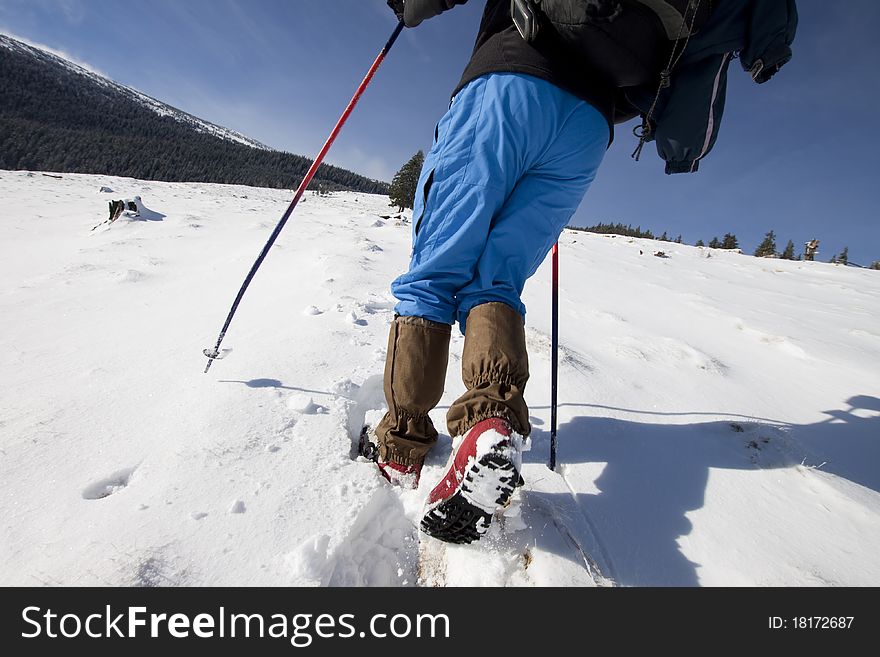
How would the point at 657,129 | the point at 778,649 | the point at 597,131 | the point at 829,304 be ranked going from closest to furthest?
1. the point at 778,649
2. the point at 597,131
3. the point at 657,129
4. the point at 829,304

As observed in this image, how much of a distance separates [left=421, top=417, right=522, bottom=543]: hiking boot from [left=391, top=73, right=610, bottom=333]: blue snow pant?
43 centimetres

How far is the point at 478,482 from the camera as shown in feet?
3.07

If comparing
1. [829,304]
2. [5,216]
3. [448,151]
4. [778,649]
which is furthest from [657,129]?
[5,216]

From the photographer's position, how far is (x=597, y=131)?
1.32 meters

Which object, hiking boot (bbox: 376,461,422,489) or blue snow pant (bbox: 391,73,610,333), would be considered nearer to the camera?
blue snow pant (bbox: 391,73,610,333)

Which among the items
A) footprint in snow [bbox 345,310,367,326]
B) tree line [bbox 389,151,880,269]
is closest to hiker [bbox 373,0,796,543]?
footprint in snow [bbox 345,310,367,326]

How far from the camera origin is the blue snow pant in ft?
3.89

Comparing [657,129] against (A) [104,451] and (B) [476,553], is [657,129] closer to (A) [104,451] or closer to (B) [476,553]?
(B) [476,553]

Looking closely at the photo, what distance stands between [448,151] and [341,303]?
207 centimetres

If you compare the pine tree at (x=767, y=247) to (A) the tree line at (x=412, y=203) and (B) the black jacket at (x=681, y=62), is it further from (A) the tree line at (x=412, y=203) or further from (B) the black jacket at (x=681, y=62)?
(B) the black jacket at (x=681, y=62)

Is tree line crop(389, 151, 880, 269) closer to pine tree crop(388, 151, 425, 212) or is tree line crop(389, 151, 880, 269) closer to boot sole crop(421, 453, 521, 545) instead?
pine tree crop(388, 151, 425, 212)

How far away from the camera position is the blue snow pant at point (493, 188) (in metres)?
1.19

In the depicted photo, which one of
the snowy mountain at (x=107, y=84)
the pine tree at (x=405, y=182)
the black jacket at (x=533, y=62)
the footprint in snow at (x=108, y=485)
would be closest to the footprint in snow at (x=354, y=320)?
the footprint in snow at (x=108, y=485)

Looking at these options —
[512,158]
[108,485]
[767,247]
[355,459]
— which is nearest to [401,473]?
[355,459]
